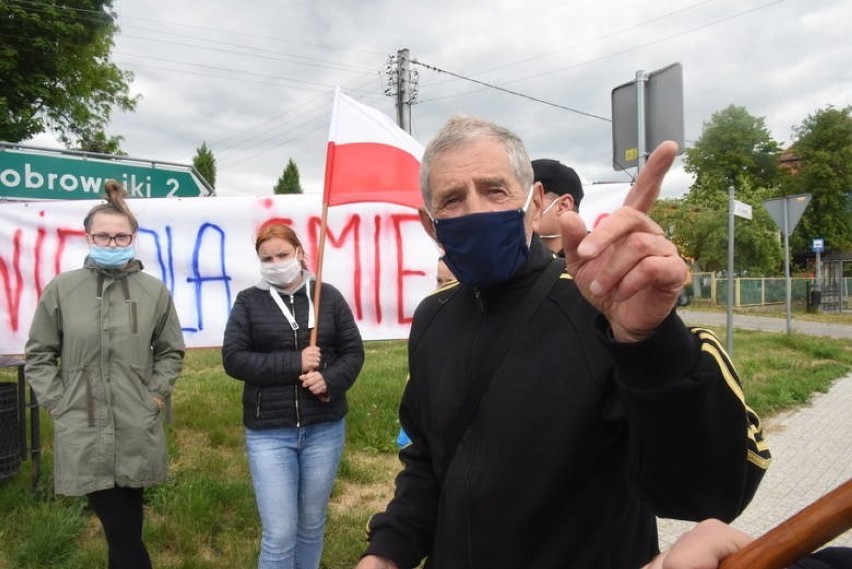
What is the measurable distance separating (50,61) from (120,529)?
22.6m

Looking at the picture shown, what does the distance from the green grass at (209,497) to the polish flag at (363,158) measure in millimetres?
2120

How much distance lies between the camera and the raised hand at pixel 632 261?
2.99 ft

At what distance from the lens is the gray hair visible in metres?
1.66

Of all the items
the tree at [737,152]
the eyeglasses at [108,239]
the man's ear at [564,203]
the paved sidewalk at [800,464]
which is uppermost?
the tree at [737,152]

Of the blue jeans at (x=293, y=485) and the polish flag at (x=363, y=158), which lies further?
the polish flag at (x=363, y=158)

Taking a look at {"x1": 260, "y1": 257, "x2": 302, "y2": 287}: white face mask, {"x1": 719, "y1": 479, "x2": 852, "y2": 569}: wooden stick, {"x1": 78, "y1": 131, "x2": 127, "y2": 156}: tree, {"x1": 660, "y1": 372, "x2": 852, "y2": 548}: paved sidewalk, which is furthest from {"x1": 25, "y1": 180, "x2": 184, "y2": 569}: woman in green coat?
{"x1": 78, "y1": 131, "x2": 127, "y2": 156}: tree

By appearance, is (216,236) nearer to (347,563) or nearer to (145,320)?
(145,320)

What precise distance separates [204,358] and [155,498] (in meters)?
6.65

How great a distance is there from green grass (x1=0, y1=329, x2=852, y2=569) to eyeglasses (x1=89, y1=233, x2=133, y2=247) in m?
1.84

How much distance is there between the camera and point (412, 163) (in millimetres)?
3990

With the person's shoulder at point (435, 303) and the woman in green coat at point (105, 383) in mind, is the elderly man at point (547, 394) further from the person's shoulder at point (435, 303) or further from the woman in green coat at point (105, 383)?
the woman in green coat at point (105, 383)

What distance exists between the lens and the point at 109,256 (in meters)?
3.04

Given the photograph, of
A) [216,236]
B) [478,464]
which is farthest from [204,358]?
[478,464]

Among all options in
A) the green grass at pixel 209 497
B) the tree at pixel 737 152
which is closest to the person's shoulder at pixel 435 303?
the green grass at pixel 209 497
